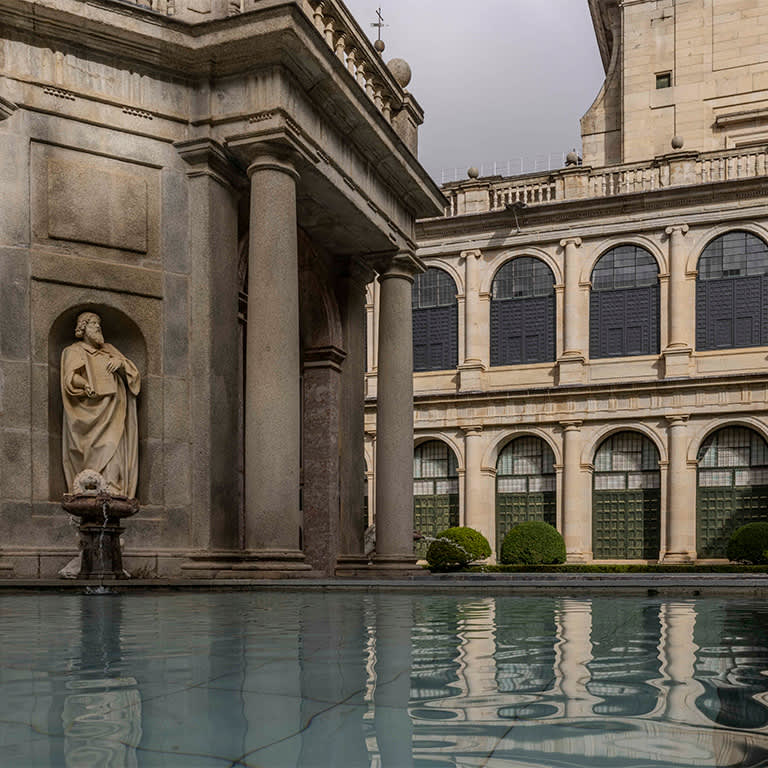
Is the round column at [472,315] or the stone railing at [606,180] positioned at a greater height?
the stone railing at [606,180]

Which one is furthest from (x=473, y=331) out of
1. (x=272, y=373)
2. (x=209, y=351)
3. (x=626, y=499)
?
(x=272, y=373)

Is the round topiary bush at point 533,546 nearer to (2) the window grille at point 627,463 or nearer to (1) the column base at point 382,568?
(2) the window grille at point 627,463

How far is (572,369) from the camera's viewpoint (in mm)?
39000

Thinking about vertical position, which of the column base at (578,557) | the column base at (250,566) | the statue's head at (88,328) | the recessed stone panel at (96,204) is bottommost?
the column base at (578,557)

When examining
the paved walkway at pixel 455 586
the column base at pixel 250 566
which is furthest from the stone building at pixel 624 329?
the paved walkway at pixel 455 586

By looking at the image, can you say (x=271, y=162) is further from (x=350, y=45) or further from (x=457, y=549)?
(x=457, y=549)

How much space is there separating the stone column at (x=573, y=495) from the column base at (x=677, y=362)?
12.4 feet

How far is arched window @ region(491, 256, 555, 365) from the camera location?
40.1 meters

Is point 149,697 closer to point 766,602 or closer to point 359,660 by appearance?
point 359,660

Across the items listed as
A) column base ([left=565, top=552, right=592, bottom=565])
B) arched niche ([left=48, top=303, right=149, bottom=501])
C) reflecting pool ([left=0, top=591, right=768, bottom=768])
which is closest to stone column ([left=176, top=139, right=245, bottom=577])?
arched niche ([left=48, top=303, right=149, bottom=501])

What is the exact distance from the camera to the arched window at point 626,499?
37875 millimetres

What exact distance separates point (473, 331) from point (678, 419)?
858cm

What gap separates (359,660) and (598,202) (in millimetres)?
36699

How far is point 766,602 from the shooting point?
8789 mm
